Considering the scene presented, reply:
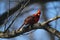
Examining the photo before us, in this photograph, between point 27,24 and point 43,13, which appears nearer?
point 27,24

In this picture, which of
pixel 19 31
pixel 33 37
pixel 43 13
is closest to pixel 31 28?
pixel 19 31

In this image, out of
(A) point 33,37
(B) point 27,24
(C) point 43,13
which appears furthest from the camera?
(C) point 43,13

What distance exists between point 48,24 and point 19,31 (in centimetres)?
21

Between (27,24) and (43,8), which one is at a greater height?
(27,24)

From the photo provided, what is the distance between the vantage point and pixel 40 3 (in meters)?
3.27

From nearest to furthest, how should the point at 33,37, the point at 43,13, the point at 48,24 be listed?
the point at 48,24 → the point at 33,37 → the point at 43,13

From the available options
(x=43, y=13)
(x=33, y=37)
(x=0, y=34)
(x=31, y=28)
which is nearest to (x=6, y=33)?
(x=0, y=34)

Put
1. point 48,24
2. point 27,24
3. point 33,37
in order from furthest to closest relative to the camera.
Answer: point 33,37, point 27,24, point 48,24

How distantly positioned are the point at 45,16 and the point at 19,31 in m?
1.33

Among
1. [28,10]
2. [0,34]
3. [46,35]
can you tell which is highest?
[0,34]

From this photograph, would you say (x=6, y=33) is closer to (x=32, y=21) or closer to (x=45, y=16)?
(x=32, y=21)

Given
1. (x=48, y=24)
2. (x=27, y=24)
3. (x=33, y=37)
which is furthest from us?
(x=33, y=37)

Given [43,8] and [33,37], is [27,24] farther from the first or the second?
[43,8]

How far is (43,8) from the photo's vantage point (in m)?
3.39
